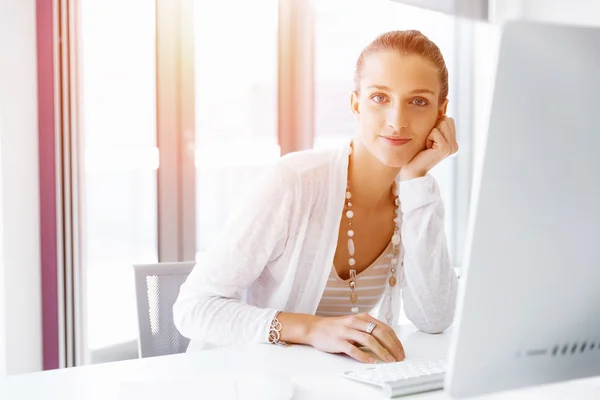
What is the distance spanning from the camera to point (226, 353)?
1398mm

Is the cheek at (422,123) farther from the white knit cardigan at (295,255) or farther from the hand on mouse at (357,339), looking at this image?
the hand on mouse at (357,339)

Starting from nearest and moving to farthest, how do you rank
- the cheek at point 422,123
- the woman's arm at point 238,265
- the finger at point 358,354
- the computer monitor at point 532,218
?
the computer monitor at point 532,218
the finger at point 358,354
the woman's arm at point 238,265
the cheek at point 422,123

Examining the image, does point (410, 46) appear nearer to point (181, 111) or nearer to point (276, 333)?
point (276, 333)

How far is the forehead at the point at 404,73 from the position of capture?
1.68m

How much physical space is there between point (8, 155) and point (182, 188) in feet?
3.33

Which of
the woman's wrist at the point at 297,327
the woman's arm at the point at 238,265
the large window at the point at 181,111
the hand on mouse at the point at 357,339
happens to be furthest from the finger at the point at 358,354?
the large window at the point at 181,111

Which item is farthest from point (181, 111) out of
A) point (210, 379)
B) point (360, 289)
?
point (210, 379)

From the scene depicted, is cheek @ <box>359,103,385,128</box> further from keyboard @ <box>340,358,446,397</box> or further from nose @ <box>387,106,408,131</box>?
keyboard @ <box>340,358,446,397</box>

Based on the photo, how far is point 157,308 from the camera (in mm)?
1872

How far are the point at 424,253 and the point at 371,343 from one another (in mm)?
470

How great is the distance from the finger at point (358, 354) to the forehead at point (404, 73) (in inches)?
24.3

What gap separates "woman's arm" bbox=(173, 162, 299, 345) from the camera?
1604 mm

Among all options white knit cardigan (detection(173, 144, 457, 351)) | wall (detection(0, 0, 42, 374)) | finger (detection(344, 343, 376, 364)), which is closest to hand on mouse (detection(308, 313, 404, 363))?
finger (detection(344, 343, 376, 364))

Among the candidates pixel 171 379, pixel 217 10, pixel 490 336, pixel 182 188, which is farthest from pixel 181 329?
pixel 217 10
